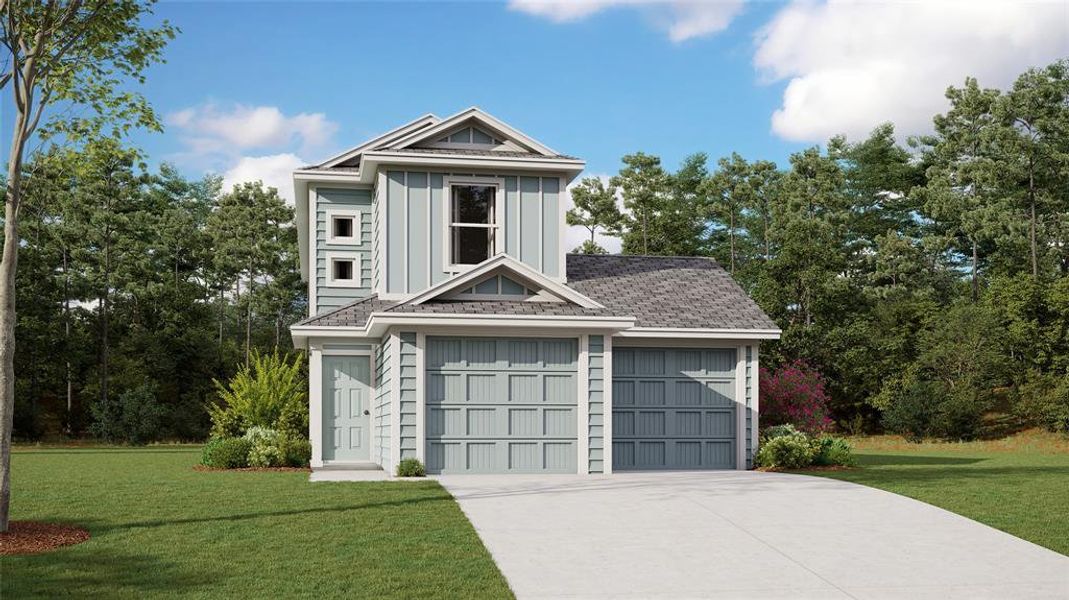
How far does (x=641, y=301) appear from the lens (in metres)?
22.0

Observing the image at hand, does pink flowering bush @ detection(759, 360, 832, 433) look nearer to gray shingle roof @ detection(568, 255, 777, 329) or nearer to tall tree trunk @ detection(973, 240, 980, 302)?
gray shingle roof @ detection(568, 255, 777, 329)

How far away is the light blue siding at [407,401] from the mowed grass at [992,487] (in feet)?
24.8

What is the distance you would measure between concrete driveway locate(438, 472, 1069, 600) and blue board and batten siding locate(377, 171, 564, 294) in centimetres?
612

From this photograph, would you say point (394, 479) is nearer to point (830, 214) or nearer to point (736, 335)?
point (736, 335)

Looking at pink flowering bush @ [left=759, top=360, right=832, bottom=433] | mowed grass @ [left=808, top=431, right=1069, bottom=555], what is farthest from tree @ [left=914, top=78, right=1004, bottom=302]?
pink flowering bush @ [left=759, top=360, right=832, bottom=433]

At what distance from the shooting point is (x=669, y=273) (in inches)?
958

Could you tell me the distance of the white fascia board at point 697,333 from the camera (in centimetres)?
2023

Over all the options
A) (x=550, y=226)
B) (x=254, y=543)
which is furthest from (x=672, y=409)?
(x=254, y=543)

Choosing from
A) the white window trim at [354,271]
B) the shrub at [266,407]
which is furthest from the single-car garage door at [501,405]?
the shrub at [266,407]

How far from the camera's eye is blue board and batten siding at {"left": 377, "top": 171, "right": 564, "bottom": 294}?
21000mm

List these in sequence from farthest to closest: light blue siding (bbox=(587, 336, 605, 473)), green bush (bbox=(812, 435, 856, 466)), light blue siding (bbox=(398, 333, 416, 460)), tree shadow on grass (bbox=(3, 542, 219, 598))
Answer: green bush (bbox=(812, 435, 856, 466)) < light blue siding (bbox=(587, 336, 605, 473)) < light blue siding (bbox=(398, 333, 416, 460)) < tree shadow on grass (bbox=(3, 542, 219, 598))

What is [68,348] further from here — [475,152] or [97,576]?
[97,576]

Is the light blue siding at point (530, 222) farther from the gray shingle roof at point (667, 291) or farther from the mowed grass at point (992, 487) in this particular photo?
the mowed grass at point (992, 487)

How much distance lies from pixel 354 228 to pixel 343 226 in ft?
1.04
